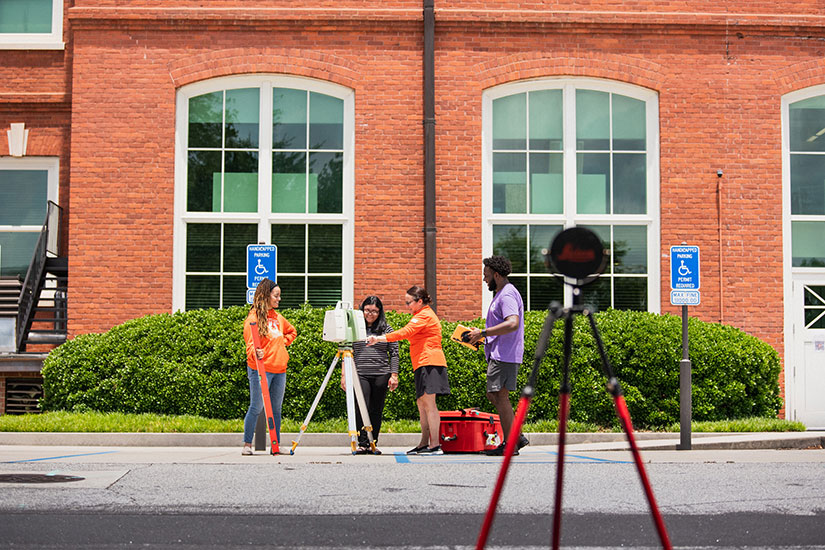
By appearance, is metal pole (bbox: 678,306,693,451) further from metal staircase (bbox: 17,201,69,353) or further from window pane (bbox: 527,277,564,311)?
metal staircase (bbox: 17,201,69,353)

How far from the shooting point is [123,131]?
52.0ft

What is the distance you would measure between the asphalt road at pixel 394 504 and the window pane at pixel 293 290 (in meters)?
6.66

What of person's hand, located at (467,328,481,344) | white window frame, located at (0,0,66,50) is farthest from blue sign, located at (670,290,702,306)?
white window frame, located at (0,0,66,50)

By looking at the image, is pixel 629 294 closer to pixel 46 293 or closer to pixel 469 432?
pixel 469 432

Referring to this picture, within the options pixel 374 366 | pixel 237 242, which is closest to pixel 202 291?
pixel 237 242

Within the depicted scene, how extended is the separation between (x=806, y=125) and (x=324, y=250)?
8.26 meters

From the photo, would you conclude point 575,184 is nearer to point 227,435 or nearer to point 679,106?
point 679,106

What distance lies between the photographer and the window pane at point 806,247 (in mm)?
16391

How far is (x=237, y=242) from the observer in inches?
631

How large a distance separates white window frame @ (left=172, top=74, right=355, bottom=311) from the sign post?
Answer: 220 inches

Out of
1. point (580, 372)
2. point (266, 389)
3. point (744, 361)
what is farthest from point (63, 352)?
point (744, 361)

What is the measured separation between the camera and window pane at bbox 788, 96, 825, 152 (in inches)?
653

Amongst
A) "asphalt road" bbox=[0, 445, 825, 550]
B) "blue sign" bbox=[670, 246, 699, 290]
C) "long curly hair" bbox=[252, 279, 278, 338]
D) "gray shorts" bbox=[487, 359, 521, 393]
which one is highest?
"blue sign" bbox=[670, 246, 699, 290]

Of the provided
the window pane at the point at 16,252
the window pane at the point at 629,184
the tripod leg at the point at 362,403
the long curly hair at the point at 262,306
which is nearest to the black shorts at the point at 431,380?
the tripod leg at the point at 362,403
